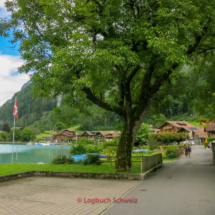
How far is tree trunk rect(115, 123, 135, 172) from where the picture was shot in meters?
13.9

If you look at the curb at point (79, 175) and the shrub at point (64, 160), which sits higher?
the curb at point (79, 175)

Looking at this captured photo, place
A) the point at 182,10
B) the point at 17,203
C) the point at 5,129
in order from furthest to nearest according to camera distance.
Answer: the point at 5,129, the point at 182,10, the point at 17,203

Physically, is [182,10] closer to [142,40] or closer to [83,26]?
[142,40]

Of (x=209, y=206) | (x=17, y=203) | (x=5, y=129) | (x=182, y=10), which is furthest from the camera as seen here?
(x=5, y=129)

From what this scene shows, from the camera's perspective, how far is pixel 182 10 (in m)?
12.4

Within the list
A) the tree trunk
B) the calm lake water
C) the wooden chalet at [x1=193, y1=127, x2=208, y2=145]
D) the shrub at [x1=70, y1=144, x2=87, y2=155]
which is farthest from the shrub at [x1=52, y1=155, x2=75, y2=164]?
the wooden chalet at [x1=193, y1=127, x2=208, y2=145]

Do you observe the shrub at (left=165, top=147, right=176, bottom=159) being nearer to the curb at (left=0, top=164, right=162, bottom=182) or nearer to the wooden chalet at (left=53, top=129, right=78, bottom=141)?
the curb at (left=0, top=164, right=162, bottom=182)

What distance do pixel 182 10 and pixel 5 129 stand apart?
6946 inches

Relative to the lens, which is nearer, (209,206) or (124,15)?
(209,206)

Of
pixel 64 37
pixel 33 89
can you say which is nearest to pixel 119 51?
pixel 64 37

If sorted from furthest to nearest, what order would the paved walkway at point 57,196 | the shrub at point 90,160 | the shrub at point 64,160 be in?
the shrub at point 64,160 < the shrub at point 90,160 < the paved walkway at point 57,196

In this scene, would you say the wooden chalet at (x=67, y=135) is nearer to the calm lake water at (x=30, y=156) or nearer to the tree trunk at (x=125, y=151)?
the calm lake water at (x=30, y=156)

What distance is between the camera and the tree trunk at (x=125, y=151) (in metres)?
13.9

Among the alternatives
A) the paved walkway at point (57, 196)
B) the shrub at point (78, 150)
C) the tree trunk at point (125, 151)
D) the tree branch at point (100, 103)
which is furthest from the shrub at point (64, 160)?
the paved walkway at point (57, 196)
